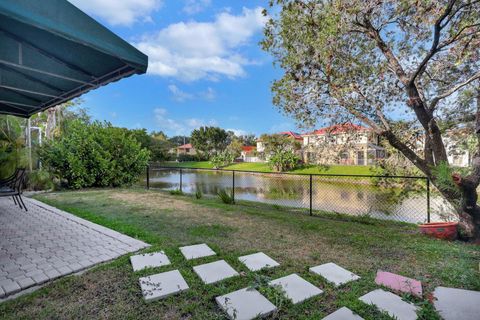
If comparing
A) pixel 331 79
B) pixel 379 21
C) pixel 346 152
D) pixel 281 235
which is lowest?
pixel 281 235

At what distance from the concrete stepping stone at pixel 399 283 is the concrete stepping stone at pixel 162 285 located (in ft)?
5.44

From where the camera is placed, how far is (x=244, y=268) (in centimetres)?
228

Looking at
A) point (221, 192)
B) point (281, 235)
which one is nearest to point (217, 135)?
point (221, 192)

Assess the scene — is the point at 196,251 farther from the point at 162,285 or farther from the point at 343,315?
the point at 343,315

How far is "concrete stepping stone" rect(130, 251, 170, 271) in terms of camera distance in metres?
2.30

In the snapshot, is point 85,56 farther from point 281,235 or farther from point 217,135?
point 217,135

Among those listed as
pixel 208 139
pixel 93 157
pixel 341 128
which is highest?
pixel 208 139

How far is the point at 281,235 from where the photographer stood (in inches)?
134

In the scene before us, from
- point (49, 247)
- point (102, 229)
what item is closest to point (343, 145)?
point (102, 229)

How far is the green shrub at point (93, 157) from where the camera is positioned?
784cm

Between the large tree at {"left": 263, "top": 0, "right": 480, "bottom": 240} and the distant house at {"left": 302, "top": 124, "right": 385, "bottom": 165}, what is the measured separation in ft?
1.06

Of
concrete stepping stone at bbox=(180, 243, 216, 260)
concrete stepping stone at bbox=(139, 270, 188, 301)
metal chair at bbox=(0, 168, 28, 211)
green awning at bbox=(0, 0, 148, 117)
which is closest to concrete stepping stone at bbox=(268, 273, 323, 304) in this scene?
concrete stepping stone at bbox=(139, 270, 188, 301)

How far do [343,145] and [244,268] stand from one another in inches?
151

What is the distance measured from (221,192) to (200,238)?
3.13 m
